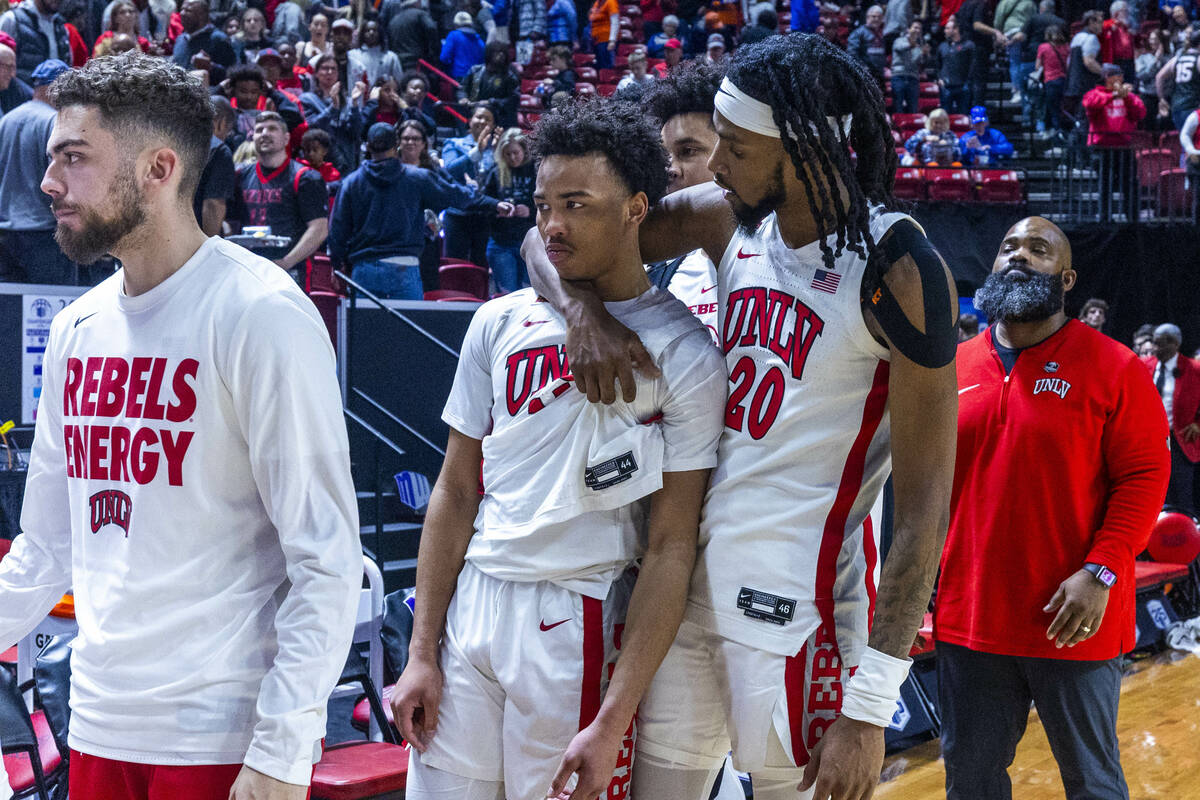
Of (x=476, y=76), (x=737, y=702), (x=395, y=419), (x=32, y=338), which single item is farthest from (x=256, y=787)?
(x=476, y=76)

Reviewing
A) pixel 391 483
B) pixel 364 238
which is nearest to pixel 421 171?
pixel 364 238

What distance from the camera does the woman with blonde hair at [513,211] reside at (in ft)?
28.0

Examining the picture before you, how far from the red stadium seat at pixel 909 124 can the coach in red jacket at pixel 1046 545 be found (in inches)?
425

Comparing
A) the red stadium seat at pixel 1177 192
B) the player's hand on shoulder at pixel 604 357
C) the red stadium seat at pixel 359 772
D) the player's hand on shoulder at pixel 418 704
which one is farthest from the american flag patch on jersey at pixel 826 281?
the red stadium seat at pixel 1177 192

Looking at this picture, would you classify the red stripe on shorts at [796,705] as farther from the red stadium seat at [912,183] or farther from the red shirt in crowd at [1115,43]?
the red shirt in crowd at [1115,43]

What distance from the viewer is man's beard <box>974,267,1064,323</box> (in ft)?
10.5

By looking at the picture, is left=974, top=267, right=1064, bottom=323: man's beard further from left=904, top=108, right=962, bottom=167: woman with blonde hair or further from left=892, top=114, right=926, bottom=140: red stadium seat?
left=892, top=114, right=926, bottom=140: red stadium seat

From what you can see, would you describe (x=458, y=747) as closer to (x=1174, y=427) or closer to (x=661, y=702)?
(x=661, y=702)

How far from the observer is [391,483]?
Answer: 23.8 ft

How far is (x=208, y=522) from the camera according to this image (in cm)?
174

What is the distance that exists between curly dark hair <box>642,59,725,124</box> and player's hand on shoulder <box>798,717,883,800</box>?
145cm

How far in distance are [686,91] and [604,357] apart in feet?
3.47

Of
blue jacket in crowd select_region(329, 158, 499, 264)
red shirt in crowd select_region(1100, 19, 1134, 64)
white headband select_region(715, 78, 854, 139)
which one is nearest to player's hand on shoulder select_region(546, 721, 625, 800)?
white headband select_region(715, 78, 854, 139)

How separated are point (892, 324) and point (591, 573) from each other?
617mm
